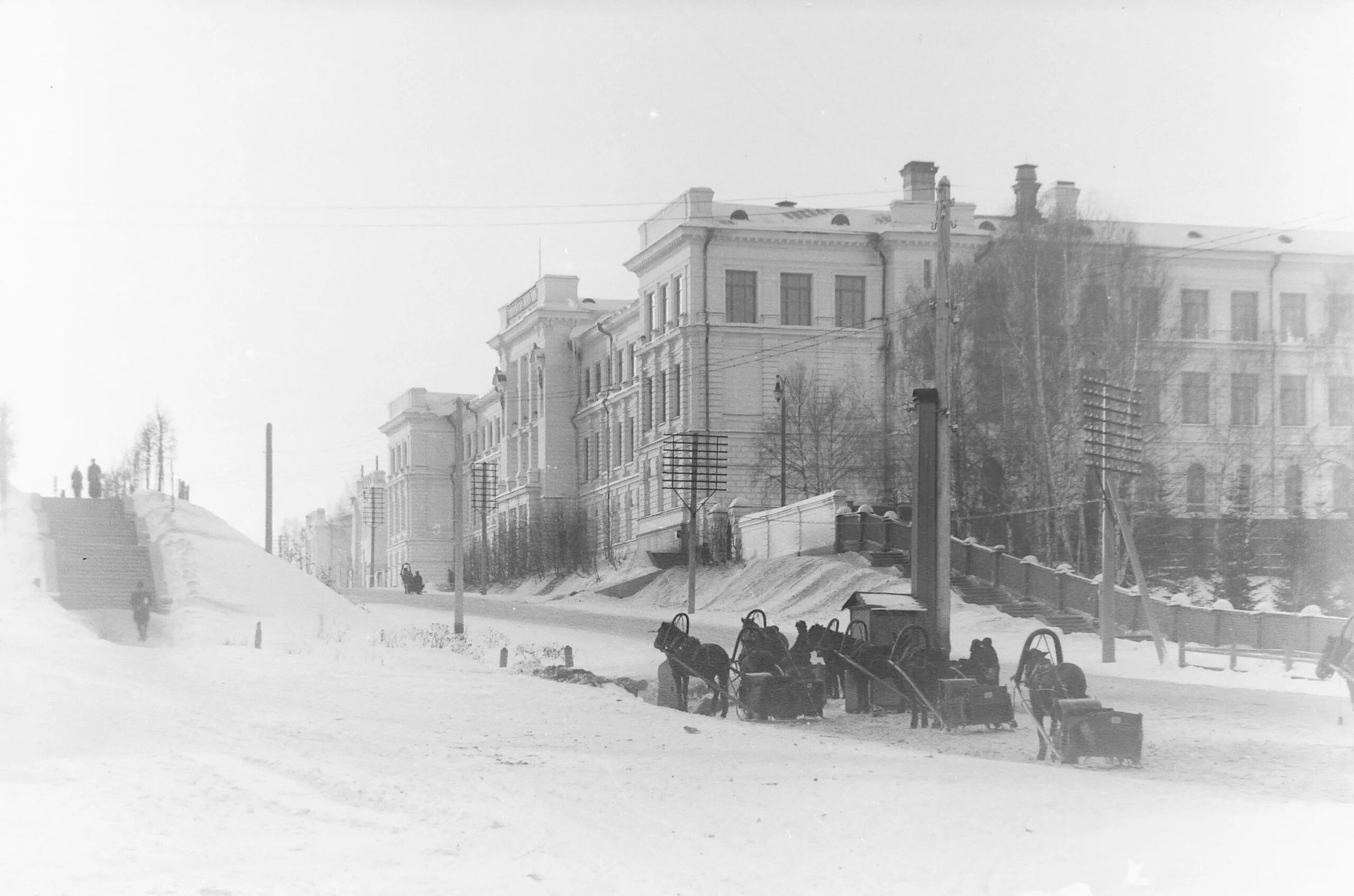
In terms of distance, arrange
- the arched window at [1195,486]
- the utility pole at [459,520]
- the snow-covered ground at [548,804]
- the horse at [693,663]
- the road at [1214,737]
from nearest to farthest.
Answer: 1. the snow-covered ground at [548,804]
2. the road at [1214,737]
3. the horse at [693,663]
4. the utility pole at [459,520]
5. the arched window at [1195,486]

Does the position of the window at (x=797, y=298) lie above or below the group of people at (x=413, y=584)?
above

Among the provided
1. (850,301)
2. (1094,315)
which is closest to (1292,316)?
(850,301)

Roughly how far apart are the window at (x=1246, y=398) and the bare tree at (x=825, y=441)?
40.9 feet

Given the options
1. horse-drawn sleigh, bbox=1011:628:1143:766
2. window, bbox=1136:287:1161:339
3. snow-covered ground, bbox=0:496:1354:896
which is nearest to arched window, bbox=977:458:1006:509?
window, bbox=1136:287:1161:339

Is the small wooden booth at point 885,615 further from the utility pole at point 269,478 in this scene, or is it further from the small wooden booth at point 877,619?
the utility pole at point 269,478

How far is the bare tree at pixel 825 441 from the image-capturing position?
2090 inches

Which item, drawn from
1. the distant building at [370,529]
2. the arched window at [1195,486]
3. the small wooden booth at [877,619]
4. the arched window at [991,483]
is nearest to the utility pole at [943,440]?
the small wooden booth at [877,619]

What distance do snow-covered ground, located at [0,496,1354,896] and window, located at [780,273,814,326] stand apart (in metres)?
40.2

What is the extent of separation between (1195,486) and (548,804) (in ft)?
144

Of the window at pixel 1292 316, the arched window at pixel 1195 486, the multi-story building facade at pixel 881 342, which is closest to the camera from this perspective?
the multi-story building facade at pixel 881 342

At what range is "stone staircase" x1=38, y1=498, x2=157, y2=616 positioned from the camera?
1157 inches

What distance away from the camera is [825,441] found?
176 feet

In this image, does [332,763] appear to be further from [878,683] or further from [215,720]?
[878,683]

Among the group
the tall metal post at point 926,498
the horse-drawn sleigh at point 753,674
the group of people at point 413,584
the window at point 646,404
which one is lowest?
the group of people at point 413,584
